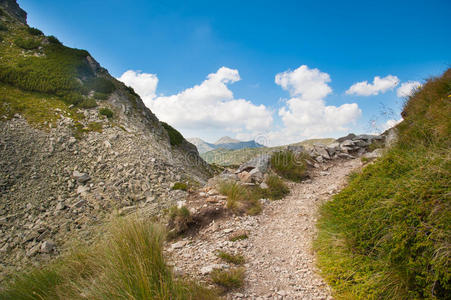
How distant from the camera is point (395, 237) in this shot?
2.80 meters

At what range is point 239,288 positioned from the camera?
12.4 ft

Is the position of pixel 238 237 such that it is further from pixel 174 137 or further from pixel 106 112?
pixel 174 137

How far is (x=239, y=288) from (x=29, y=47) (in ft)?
92.4

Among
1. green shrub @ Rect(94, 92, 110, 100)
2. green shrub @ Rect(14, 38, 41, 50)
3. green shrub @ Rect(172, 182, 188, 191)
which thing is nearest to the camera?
green shrub @ Rect(172, 182, 188, 191)

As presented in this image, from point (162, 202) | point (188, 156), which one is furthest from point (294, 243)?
point (188, 156)

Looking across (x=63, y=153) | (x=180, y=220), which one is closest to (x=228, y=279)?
(x=180, y=220)

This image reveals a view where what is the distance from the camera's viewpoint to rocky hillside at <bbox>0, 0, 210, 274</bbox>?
8.67 meters

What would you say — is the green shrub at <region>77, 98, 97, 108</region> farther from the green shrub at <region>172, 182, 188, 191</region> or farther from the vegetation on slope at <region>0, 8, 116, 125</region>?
the green shrub at <region>172, 182, 188, 191</region>

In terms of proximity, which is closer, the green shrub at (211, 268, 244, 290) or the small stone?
the green shrub at (211, 268, 244, 290)

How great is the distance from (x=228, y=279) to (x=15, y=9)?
4715 cm

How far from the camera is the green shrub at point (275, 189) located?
8.81m

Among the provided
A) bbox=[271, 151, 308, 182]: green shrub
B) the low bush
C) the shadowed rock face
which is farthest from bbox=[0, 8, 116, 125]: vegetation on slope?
bbox=[271, 151, 308, 182]: green shrub

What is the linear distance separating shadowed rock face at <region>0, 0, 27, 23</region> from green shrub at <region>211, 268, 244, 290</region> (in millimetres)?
42123

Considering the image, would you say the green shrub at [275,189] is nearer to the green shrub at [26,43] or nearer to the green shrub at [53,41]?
the green shrub at [26,43]
